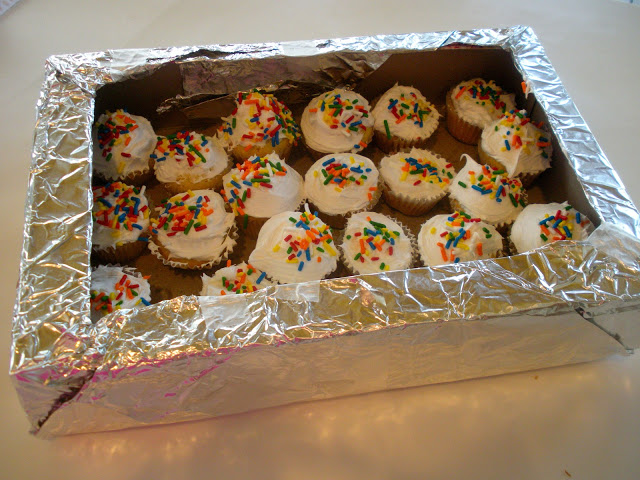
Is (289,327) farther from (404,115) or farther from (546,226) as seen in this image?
(404,115)

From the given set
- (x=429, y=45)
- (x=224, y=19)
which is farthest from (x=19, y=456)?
(x=224, y=19)

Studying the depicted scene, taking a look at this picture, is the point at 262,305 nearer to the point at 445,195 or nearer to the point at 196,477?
the point at 196,477

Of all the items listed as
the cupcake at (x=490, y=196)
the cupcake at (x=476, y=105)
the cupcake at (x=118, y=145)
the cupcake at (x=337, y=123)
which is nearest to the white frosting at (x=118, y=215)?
the cupcake at (x=118, y=145)

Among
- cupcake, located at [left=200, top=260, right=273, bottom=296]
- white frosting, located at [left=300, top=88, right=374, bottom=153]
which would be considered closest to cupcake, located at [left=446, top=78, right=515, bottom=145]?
white frosting, located at [left=300, top=88, right=374, bottom=153]

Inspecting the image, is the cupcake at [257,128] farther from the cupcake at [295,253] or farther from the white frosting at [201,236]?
the cupcake at [295,253]

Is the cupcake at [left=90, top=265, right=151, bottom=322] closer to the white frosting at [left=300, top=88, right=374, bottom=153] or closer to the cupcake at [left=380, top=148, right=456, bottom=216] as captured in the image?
the white frosting at [left=300, top=88, right=374, bottom=153]

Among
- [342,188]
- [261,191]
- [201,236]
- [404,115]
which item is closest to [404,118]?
[404,115]
